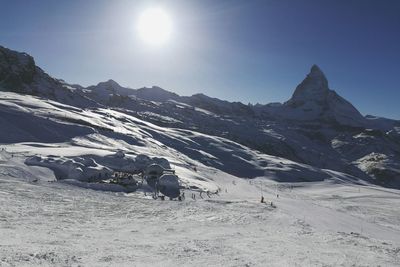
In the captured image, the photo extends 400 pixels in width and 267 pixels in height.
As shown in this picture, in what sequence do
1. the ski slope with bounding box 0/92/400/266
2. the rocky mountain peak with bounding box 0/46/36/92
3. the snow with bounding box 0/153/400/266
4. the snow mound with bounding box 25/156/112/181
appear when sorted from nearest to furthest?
1. the snow with bounding box 0/153/400/266
2. the ski slope with bounding box 0/92/400/266
3. the snow mound with bounding box 25/156/112/181
4. the rocky mountain peak with bounding box 0/46/36/92

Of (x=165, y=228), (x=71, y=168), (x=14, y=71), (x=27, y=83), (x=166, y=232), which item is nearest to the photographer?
(x=166, y=232)

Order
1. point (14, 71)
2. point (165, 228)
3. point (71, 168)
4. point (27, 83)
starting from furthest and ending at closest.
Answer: point (27, 83) → point (14, 71) → point (71, 168) → point (165, 228)

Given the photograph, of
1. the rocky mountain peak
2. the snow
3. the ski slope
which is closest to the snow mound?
the ski slope

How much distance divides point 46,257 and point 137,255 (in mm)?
4509

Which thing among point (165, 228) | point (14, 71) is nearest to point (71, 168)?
point (165, 228)

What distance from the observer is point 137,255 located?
21219 millimetres

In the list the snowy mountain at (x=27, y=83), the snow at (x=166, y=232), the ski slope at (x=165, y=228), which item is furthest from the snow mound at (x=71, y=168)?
the snowy mountain at (x=27, y=83)

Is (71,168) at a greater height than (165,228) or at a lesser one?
greater

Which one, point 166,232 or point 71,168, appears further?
point 71,168

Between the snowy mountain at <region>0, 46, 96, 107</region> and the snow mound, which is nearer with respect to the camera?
the snow mound

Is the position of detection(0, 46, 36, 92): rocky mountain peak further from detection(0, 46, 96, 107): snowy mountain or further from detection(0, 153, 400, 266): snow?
detection(0, 153, 400, 266): snow

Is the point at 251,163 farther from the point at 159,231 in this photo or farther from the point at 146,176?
the point at 159,231

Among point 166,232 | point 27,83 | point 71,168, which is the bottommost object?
point 166,232

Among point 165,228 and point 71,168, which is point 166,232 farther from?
point 71,168
